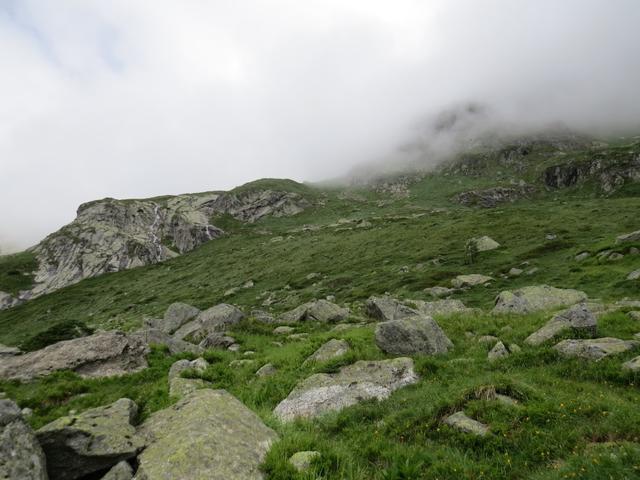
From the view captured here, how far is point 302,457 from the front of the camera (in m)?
7.29

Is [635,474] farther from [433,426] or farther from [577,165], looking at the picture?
[577,165]

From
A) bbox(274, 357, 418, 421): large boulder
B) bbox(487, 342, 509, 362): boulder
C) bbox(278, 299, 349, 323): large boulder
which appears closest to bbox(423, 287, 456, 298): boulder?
bbox(278, 299, 349, 323): large boulder

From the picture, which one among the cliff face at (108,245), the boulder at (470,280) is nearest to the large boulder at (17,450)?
the boulder at (470,280)

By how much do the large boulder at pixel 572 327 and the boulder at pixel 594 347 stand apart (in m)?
0.89

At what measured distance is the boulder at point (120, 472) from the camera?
260 inches

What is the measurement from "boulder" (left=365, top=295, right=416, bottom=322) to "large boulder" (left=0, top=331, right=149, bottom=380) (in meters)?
15.1

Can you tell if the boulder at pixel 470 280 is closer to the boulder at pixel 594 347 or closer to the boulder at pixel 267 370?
the boulder at pixel 594 347

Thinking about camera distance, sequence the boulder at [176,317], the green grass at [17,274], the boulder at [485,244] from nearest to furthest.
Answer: the boulder at [176,317] → the boulder at [485,244] → the green grass at [17,274]

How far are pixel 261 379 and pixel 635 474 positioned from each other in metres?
11.1

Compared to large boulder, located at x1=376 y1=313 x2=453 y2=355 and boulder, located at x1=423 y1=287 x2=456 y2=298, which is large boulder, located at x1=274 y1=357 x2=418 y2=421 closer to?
large boulder, located at x1=376 y1=313 x2=453 y2=355

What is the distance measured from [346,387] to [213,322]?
16.2 m

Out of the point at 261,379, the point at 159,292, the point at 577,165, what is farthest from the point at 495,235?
the point at 577,165

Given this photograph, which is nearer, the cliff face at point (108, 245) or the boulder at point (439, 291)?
the boulder at point (439, 291)

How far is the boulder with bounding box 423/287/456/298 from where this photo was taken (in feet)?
136
